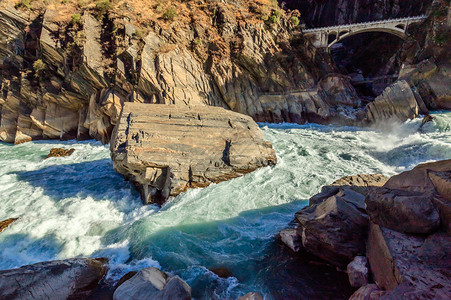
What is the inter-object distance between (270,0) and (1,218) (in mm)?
27750

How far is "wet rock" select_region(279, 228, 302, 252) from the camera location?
19.0 ft

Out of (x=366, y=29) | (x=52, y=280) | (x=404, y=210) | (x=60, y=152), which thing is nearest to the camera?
(x=404, y=210)

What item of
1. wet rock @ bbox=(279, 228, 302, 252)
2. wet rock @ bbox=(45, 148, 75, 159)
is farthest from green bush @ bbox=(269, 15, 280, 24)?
wet rock @ bbox=(279, 228, 302, 252)

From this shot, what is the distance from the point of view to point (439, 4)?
838 inches

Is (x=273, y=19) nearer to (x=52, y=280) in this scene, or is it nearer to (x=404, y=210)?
(x=404, y=210)

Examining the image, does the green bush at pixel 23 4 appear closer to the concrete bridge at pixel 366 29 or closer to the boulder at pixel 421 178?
the concrete bridge at pixel 366 29

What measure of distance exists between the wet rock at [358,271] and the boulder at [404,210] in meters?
0.85

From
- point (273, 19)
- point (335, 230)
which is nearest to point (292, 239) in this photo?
point (335, 230)

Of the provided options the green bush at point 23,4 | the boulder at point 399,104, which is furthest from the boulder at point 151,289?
the green bush at point 23,4

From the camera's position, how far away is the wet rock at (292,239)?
5.79m

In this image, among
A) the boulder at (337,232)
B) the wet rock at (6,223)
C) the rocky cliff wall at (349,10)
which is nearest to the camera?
the boulder at (337,232)

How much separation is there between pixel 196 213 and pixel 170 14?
61.0 feet

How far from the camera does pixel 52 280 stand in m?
4.63

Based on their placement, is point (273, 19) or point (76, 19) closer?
point (76, 19)
